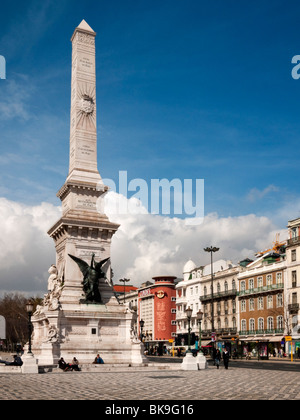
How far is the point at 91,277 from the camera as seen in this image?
123 feet

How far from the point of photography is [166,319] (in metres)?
115

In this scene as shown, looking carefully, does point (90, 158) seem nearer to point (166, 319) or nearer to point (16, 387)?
point (16, 387)

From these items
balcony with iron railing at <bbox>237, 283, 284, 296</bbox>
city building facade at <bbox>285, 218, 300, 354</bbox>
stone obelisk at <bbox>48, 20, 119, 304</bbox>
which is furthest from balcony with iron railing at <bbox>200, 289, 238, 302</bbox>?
stone obelisk at <bbox>48, 20, 119, 304</bbox>

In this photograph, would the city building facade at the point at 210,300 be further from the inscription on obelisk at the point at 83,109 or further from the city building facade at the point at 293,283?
the inscription on obelisk at the point at 83,109

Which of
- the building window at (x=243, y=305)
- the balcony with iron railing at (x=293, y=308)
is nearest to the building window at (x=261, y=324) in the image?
the building window at (x=243, y=305)

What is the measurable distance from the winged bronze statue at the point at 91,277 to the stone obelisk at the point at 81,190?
2.22 feet

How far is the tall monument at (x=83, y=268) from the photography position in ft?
117

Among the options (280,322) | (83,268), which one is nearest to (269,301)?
(280,322)

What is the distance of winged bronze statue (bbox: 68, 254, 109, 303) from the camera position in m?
37.3

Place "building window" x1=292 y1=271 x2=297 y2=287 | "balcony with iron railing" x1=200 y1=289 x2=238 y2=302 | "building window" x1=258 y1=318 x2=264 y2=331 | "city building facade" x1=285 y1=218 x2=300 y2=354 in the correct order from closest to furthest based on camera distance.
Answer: "city building facade" x1=285 y1=218 x2=300 y2=354 < "building window" x1=292 y1=271 x2=297 y2=287 < "building window" x1=258 y1=318 x2=264 y2=331 < "balcony with iron railing" x1=200 y1=289 x2=238 y2=302

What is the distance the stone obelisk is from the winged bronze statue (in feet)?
2.22

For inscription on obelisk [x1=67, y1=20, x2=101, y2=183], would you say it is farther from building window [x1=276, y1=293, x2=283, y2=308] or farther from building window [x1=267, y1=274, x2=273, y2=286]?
building window [x1=267, y1=274, x2=273, y2=286]
